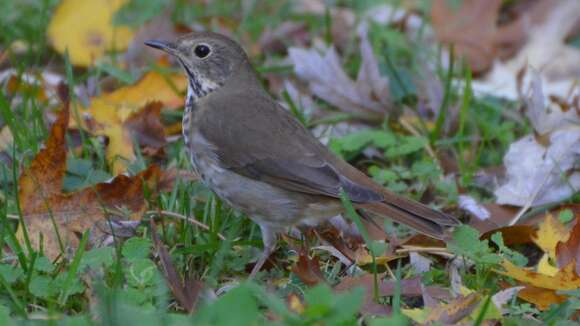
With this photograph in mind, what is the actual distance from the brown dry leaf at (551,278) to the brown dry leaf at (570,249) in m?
0.26

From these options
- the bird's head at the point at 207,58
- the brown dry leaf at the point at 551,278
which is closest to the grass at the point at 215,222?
the brown dry leaf at the point at 551,278

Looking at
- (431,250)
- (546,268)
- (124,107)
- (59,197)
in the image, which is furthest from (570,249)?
(124,107)

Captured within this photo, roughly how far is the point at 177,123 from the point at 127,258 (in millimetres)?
1866

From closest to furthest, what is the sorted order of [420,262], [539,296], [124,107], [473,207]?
[539,296] → [420,262] → [473,207] → [124,107]

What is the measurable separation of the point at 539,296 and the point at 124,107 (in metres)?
2.66

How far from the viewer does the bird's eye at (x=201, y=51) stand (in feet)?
16.3

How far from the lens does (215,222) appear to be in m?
4.44

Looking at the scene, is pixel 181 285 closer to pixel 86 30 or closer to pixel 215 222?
pixel 215 222

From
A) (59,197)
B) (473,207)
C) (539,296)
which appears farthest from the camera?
(473,207)

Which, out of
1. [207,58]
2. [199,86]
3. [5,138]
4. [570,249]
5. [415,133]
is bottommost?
[570,249]

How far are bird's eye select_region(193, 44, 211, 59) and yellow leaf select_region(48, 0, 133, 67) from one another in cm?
157

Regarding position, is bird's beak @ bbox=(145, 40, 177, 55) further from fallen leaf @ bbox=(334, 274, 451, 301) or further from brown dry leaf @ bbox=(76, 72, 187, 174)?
fallen leaf @ bbox=(334, 274, 451, 301)

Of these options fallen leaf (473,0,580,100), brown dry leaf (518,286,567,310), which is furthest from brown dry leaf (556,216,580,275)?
fallen leaf (473,0,580,100)

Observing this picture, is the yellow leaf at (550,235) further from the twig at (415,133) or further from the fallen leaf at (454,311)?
the twig at (415,133)
